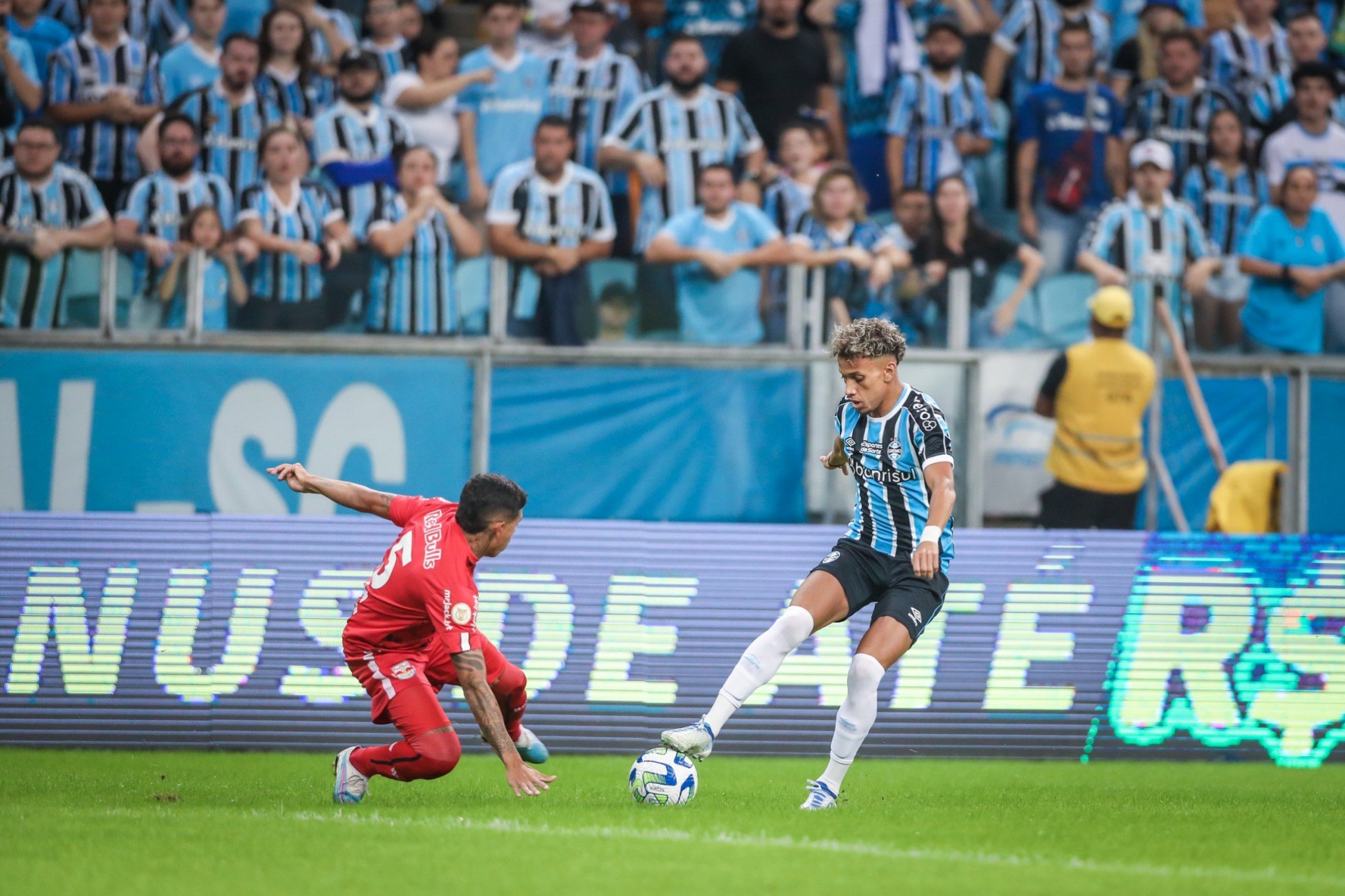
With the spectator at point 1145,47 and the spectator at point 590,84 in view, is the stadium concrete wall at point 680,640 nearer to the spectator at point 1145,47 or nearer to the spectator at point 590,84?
the spectator at point 590,84

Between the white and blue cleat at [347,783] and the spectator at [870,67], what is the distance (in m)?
8.18

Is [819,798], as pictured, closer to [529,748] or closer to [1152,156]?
[529,748]

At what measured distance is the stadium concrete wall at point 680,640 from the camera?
351 inches

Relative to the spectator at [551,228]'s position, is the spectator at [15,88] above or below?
above

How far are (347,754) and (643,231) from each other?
679 centimetres

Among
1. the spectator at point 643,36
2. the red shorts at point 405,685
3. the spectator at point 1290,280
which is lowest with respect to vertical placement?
the red shorts at point 405,685

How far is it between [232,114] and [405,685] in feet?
24.1

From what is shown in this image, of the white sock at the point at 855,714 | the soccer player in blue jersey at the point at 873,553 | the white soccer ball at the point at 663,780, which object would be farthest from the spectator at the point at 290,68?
the white sock at the point at 855,714

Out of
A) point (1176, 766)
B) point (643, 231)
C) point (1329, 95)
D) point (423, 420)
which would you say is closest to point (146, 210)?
point (423, 420)

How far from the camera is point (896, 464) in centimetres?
704

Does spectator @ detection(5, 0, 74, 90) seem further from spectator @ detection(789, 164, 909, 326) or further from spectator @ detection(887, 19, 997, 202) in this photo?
spectator @ detection(887, 19, 997, 202)

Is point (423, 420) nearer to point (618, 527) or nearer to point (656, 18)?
point (618, 527)

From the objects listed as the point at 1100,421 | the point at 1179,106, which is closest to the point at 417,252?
the point at 1100,421

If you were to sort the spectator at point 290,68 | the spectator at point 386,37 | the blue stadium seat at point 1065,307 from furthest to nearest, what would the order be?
the spectator at point 386,37 < the spectator at point 290,68 < the blue stadium seat at point 1065,307
